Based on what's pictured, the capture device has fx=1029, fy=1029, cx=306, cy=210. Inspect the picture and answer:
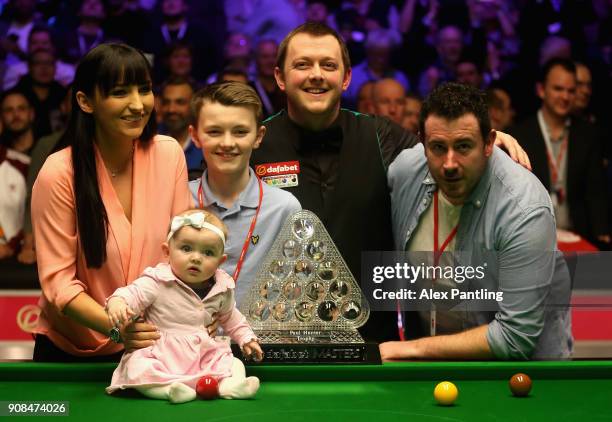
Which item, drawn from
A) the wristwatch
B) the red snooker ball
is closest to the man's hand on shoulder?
the red snooker ball

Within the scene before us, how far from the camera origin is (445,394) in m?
2.96

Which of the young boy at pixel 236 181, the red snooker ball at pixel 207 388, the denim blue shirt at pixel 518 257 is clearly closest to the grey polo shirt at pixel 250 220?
the young boy at pixel 236 181

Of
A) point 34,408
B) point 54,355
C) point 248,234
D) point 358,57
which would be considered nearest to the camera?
point 34,408

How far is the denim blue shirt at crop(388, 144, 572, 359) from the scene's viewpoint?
375cm

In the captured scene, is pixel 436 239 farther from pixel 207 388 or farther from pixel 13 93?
pixel 13 93

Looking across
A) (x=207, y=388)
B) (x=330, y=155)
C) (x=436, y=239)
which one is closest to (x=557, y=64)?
(x=330, y=155)

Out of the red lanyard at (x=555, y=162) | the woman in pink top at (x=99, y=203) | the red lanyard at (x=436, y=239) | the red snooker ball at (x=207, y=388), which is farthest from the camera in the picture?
the red lanyard at (x=555, y=162)

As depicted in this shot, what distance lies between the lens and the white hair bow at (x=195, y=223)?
3061 millimetres

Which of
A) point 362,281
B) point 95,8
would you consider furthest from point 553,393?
point 95,8

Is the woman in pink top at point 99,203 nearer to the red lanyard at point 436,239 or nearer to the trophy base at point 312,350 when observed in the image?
the trophy base at point 312,350

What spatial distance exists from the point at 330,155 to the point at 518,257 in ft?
3.25

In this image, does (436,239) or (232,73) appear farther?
(232,73)

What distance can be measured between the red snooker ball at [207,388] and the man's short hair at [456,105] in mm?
1435

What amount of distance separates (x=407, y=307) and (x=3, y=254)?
3.74 metres
